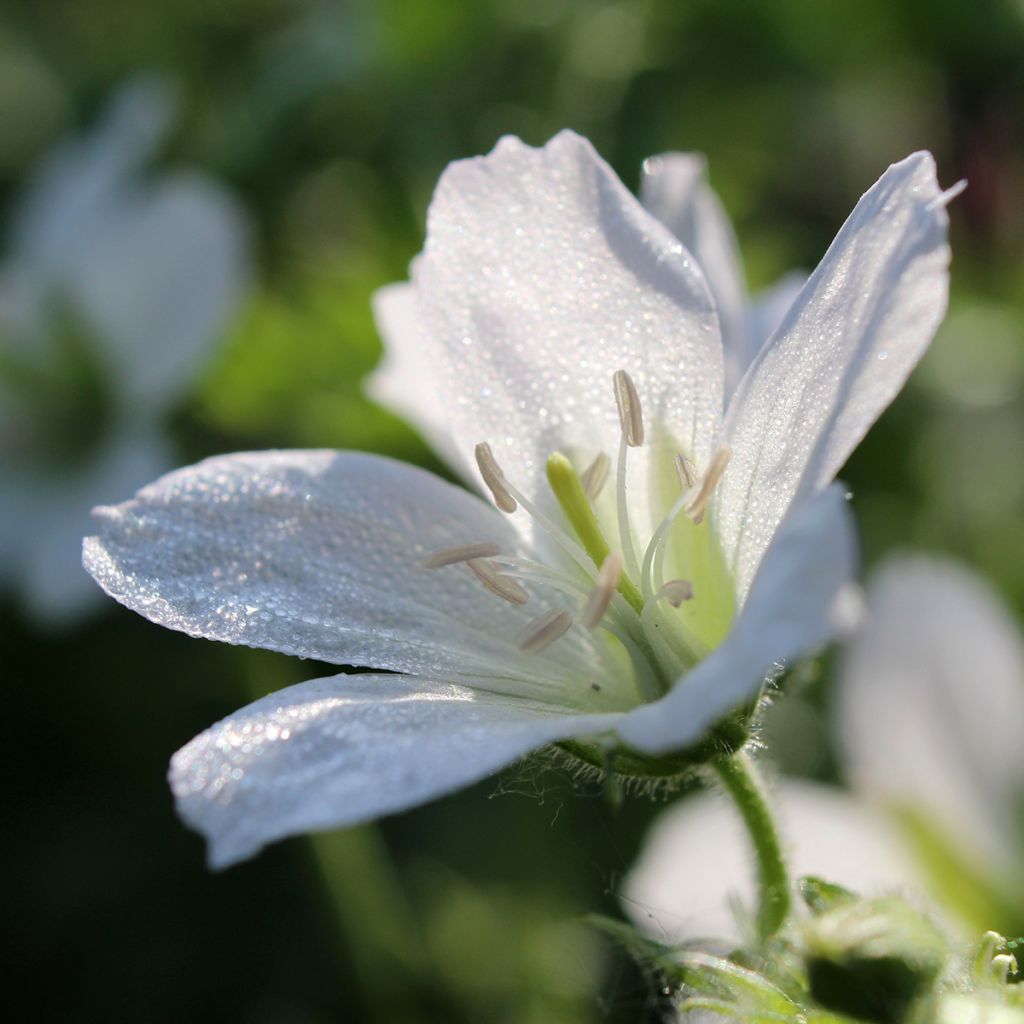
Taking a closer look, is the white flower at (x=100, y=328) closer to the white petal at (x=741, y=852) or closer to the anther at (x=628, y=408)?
the white petal at (x=741, y=852)

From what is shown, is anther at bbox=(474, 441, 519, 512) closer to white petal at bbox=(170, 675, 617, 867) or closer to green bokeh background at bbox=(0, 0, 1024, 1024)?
white petal at bbox=(170, 675, 617, 867)

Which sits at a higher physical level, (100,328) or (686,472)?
(100,328)

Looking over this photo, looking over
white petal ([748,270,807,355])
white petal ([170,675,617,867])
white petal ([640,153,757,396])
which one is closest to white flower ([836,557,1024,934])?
white petal ([748,270,807,355])

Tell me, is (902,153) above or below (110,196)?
below

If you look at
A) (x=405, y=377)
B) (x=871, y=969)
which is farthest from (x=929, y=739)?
(x=871, y=969)

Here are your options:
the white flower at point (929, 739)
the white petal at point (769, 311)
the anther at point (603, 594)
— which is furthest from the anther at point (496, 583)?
the white flower at point (929, 739)

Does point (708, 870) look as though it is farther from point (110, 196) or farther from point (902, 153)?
point (902, 153)

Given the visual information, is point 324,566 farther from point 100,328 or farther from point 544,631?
point 100,328

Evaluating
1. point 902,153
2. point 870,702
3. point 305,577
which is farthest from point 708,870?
point 902,153

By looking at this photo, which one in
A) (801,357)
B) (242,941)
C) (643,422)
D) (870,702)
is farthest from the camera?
(242,941)
